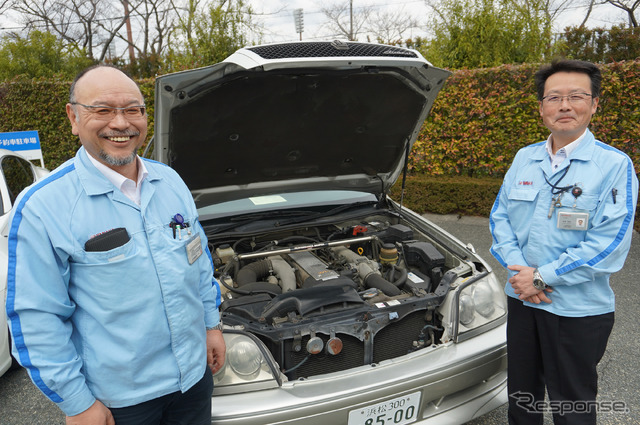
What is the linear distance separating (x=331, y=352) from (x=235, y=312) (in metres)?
0.51

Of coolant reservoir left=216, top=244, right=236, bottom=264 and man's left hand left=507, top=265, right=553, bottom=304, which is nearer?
man's left hand left=507, top=265, right=553, bottom=304

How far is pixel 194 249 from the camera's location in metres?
1.56

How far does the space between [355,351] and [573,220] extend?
114 centimetres

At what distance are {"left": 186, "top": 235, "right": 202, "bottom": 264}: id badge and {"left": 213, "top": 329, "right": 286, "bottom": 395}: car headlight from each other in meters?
0.49

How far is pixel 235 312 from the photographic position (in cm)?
206

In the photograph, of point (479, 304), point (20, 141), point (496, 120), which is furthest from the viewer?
point (496, 120)

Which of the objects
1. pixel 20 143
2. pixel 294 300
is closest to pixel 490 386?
pixel 294 300

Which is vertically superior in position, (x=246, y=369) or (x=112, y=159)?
(x=112, y=159)

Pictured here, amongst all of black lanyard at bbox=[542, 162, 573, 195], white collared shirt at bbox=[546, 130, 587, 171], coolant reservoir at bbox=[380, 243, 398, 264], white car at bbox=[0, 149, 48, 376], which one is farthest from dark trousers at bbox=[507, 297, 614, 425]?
white car at bbox=[0, 149, 48, 376]

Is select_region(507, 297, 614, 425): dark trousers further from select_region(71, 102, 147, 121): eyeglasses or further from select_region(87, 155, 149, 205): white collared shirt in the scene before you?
select_region(71, 102, 147, 121): eyeglasses

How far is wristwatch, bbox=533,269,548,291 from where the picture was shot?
179 centimetres

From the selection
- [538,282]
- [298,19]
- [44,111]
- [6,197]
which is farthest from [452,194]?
[298,19]

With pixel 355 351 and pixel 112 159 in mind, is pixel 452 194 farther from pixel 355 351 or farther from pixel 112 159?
pixel 112 159

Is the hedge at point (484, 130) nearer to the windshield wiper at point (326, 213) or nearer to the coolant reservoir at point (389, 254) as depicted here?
the windshield wiper at point (326, 213)
